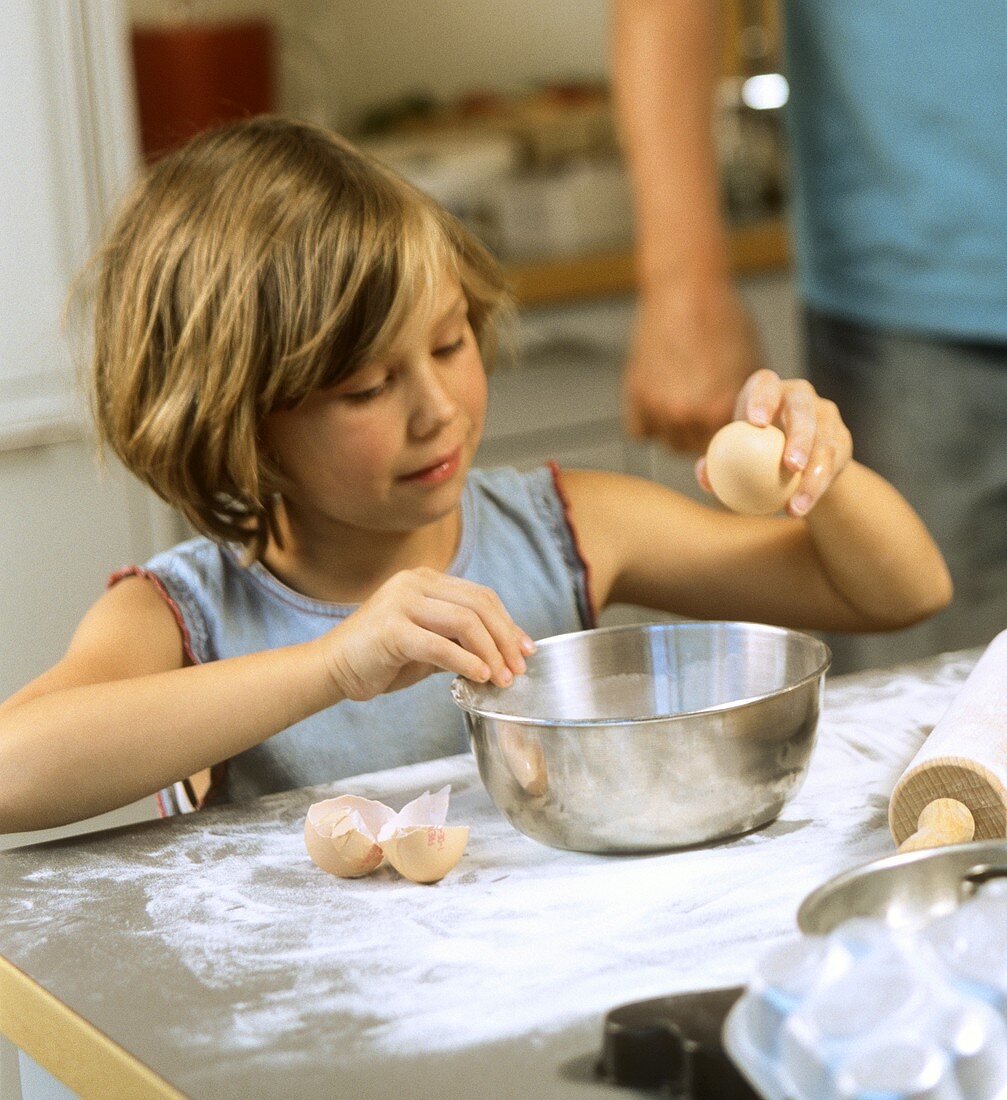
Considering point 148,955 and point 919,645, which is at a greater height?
point 148,955

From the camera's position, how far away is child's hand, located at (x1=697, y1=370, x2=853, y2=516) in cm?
92

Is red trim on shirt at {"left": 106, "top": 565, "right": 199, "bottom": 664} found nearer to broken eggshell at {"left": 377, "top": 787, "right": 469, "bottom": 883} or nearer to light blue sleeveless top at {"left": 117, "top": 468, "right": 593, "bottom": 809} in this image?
light blue sleeveless top at {"left": 117, "top": 468, "right": 593, "bottom": 809}

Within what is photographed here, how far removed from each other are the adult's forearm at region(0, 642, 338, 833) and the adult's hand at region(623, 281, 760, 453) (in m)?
0.56

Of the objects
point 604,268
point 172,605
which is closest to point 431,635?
point 172,605

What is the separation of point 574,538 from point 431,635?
16.3 inches

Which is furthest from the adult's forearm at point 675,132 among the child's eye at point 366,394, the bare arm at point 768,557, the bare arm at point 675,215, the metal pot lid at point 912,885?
the metal pot lid at point 912,885

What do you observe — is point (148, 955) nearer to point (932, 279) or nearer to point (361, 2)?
point (932, 279)

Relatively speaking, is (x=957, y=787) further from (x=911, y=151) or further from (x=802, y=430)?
(x=911, y=151)

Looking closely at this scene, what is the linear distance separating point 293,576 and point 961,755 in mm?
568

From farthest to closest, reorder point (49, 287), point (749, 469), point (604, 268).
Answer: point (604, 268) < point (49, 287) < point (749, 469)

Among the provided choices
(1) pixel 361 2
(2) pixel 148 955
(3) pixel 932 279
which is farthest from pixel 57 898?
(1) pixel 361 2

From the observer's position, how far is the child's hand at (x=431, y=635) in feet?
2.65

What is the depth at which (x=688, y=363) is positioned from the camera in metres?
1.38

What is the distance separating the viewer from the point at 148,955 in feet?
2.25
